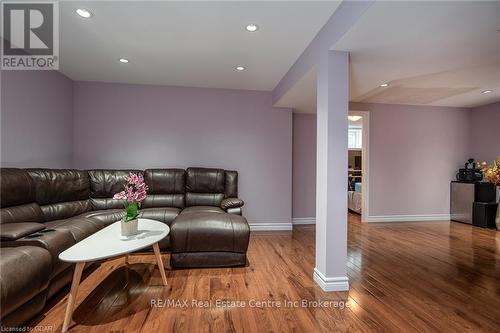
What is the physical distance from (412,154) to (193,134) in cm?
449

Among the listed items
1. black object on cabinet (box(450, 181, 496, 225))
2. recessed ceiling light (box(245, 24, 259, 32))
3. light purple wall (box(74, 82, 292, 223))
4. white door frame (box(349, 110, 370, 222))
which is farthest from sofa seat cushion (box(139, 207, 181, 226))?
black object on cabinet (box(450, 181, 496, 225))

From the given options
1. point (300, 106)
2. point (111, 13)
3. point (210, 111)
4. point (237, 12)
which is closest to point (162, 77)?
point (210, 111)

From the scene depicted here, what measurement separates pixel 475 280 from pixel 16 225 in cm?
431

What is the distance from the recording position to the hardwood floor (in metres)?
1.69

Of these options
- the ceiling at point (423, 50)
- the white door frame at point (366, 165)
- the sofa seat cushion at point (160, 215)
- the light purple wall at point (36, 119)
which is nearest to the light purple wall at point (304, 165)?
the ceiling at point (423, 50)

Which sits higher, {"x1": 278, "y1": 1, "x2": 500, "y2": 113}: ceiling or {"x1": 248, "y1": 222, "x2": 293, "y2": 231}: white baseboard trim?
{"x1": 278, "y1": 1, "x2": 500, "y2": 113}: ceiling

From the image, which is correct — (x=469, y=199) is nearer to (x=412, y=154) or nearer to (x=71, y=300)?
(x=412, y=154)

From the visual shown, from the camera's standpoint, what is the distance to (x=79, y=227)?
2.41 m

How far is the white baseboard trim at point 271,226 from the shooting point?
14.1 ft

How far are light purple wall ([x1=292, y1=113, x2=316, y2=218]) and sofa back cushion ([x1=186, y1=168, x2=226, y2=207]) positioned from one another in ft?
5.54

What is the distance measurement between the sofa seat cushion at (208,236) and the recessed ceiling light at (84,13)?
2.17 meters

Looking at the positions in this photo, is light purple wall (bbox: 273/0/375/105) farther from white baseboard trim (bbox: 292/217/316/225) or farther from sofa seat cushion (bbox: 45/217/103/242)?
sofa seat cushion (bbox: 45/217/103/242)

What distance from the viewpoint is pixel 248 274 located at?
8.14 ft

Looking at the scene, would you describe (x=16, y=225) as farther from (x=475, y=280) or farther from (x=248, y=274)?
(x=475, y=280)
